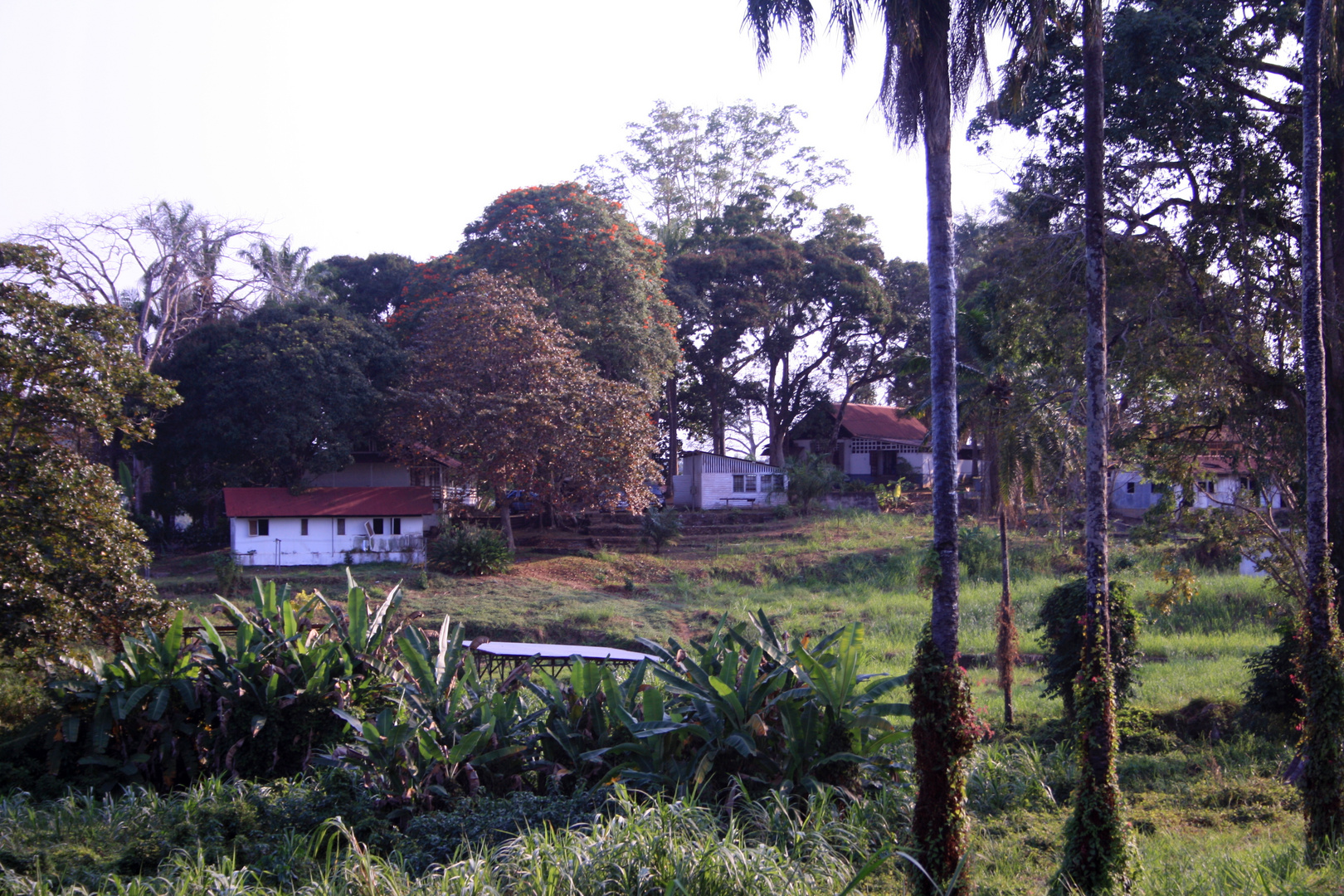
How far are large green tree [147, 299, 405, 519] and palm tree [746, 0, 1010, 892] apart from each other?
67.4ft

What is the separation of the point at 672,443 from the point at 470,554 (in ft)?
52.9

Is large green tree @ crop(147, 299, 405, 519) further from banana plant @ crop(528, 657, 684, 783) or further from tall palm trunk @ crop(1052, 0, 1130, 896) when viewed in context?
tall palm trunk @ crop(1052, 0, 1130, 896)

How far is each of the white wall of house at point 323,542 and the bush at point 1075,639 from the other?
17.7 meters

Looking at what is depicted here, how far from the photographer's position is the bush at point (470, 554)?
24.1 m

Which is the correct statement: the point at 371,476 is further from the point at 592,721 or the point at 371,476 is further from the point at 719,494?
the point at 592,721

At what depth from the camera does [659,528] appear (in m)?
28.6

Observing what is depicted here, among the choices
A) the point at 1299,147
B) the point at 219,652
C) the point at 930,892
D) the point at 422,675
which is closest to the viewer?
the point at 930,892

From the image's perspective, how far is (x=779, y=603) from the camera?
71.0 feet

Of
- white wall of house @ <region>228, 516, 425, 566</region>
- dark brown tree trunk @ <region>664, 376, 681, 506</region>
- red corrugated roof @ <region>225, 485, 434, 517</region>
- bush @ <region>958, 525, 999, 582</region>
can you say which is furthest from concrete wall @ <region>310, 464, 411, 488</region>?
bush @ <region>958, 525, 999, 582</region>

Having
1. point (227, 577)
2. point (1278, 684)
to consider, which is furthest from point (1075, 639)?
point (227, 577)

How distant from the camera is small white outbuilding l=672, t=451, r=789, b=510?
36969mm

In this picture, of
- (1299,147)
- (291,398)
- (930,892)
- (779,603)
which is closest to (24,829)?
(930,892)

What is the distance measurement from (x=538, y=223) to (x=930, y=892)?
2493 centimetres

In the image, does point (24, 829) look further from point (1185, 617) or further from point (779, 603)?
point (1185, 617)
